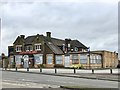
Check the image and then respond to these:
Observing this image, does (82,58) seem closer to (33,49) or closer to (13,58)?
(33,49)

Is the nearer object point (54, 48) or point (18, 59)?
point (54, 48)

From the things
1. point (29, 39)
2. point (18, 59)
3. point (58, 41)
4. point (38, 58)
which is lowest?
point (18, 59)

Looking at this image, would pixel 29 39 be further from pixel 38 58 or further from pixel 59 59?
pixel 59 59

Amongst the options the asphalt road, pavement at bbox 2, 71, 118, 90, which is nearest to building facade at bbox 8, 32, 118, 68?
pavement at bbox 2, 71, 118, 90

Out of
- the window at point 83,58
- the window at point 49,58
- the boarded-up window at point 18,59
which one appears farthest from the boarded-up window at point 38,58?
the window at point 83,58

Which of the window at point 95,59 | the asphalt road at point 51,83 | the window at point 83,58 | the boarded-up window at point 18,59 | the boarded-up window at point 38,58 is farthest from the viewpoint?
the boarded-up window at point 18,59

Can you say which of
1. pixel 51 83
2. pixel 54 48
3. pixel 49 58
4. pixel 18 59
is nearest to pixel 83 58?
pixel 49 58

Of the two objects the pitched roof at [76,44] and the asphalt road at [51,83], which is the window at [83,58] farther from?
the asphalt road at [51,83]

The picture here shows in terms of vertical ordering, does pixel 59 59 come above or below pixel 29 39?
below

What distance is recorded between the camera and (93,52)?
244 feet

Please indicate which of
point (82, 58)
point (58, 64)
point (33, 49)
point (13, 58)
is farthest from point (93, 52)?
point (13, 58)

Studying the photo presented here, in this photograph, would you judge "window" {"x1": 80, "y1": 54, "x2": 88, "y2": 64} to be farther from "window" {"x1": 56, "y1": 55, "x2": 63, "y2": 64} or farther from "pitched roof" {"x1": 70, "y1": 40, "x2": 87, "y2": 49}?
"pitched roof" {"x1": 70, "y1": 40, "x2": 87, "y2": 49}

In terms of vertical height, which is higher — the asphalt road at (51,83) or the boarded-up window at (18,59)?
the boarded-up window at (18,59)

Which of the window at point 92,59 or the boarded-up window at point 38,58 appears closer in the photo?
the window at point 92,59
